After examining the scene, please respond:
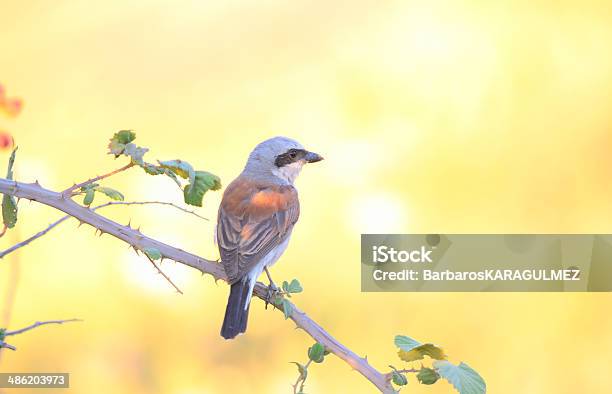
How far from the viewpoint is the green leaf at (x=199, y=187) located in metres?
2.19

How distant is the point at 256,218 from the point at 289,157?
0.53 meters

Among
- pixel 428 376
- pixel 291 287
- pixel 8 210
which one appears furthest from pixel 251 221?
pixel 428 376

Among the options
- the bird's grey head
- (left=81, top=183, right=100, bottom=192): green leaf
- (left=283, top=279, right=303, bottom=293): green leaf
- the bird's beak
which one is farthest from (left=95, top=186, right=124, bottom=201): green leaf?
the bird's beak

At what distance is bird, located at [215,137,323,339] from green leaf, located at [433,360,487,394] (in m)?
0.87

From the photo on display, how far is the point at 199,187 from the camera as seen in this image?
2205 millimetres

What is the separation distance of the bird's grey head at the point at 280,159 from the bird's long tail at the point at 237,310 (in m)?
0.85

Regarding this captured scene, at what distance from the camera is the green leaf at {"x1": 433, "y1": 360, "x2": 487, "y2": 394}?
201 cm

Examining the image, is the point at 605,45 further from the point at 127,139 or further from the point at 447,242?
the point at 127,139

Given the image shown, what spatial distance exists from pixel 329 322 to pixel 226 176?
102cm

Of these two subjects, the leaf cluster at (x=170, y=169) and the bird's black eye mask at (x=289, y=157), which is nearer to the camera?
the leaf cluster at (x=170, y=169)

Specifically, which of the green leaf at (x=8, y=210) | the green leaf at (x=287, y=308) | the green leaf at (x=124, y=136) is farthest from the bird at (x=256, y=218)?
the green leaf at (x=124, y=136)

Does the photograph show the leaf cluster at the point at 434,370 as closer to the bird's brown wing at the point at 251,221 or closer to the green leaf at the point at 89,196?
the green leaf at the point at 89,196

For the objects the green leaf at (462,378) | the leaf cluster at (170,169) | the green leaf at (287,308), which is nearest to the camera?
the green leaf at (462,378)

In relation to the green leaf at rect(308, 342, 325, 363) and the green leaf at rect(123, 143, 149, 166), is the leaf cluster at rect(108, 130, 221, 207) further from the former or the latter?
the green leaf at rect(308, 342, 325, 363)
